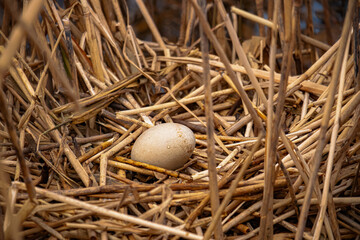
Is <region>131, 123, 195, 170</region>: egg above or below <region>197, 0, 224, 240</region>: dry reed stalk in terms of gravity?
above

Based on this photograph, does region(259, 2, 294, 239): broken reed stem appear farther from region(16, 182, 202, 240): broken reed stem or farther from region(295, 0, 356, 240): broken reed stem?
region(16, 182, 202, 240): broken reed stem

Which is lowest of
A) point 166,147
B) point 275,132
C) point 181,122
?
point 275,132

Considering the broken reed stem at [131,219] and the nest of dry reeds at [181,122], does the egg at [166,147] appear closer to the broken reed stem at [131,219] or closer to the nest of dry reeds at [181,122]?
the nest of dry reeds at [181,122]

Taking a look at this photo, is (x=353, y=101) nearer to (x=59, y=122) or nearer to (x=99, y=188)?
(x=99, y=188)

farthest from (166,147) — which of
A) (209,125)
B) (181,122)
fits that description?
(209,125)

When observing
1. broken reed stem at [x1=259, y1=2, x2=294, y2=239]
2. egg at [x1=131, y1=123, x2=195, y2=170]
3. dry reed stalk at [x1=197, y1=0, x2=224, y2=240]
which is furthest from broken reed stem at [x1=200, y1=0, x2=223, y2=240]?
egg at [x1=131, y1=123, x2=195, y2=170]

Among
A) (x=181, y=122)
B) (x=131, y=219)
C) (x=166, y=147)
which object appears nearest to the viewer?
(x=131, y=219)

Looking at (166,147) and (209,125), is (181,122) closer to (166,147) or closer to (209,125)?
(166,147)
